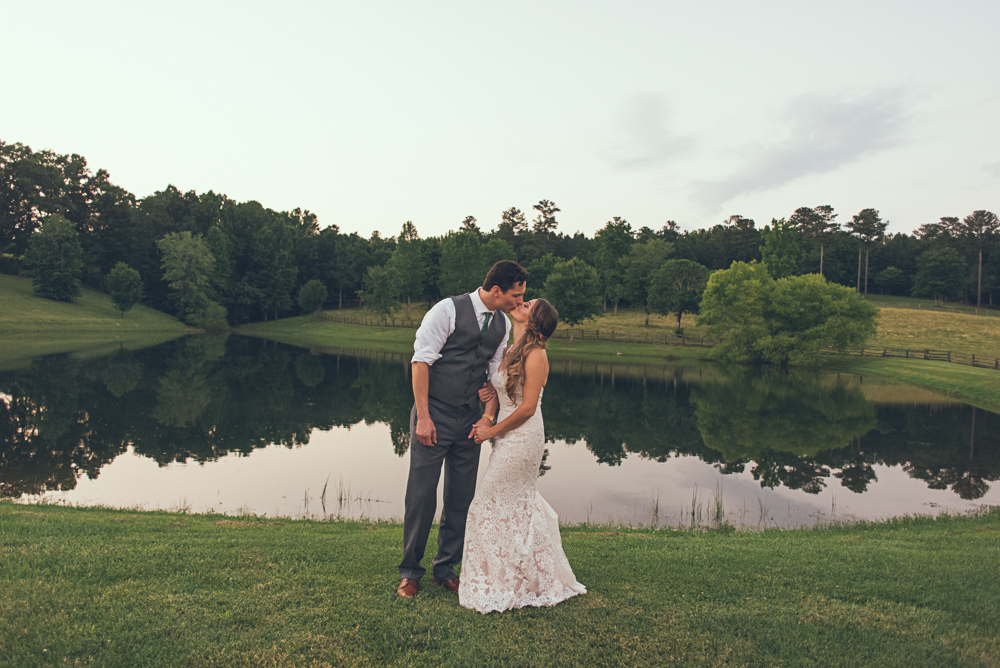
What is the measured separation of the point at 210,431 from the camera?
19.9 metres

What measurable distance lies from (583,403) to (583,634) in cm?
2410

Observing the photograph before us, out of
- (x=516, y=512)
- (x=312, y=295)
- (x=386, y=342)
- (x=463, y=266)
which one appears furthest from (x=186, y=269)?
(x=516, y=512)

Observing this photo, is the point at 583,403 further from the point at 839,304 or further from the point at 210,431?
the point at 839,304

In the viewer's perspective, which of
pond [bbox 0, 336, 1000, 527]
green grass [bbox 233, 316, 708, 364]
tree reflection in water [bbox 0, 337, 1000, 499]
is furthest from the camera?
green grass [bbox 233, 316, 708, 364]

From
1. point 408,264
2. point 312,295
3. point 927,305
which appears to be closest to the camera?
point 408,264

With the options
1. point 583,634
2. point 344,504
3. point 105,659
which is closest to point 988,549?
point 583,634

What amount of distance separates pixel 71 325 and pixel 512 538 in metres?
74.7

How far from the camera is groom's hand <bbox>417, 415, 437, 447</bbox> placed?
5.04 metres

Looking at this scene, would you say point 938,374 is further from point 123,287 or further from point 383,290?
point 123,287

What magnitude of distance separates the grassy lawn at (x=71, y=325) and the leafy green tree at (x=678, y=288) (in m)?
54.2

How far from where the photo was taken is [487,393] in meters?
5.23

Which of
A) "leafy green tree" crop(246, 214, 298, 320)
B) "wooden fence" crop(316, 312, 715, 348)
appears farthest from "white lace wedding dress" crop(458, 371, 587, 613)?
"leafy green tree" crop(246, 214, 298, 320)

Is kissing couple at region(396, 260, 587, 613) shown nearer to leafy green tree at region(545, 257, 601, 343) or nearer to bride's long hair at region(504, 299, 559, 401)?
bride's long hair at region(504, 299, 559, 401)

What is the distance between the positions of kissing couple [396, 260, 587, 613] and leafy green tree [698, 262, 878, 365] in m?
49.1
